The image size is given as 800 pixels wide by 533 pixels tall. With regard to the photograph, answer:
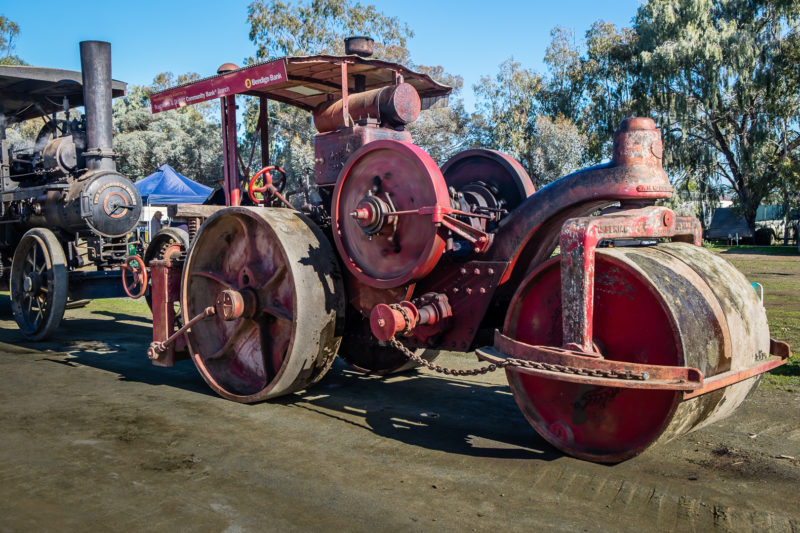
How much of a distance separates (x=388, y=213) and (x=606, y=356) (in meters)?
1.70

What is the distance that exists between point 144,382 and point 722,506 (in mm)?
4679

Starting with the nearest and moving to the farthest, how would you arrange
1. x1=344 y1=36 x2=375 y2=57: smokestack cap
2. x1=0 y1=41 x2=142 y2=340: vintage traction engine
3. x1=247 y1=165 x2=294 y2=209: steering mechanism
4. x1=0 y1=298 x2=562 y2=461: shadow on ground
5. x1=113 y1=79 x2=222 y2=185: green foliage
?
1. x1=0 y1=298 x2=562 y2=461: shadow on ground
2. x1=344 y1=36 x2=375 y2=57: smokestack cap
3. x1=247 y1=165 x2=294 y2=209: steering mechanism
4. x1=0 y1=41 x2=142 y2=340: vintage traction engine
5. x1=113 y1=79 x2=222 y2=185: green foliage

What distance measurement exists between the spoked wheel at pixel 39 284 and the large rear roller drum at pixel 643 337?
6125mm

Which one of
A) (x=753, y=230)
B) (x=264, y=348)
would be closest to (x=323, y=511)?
(x=264, y=348)

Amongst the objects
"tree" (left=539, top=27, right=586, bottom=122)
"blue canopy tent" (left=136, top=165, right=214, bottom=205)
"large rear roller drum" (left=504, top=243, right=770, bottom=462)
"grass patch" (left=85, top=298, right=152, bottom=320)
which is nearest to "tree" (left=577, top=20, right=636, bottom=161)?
"tree" (left=539, top=27, right=586, bottom=122)

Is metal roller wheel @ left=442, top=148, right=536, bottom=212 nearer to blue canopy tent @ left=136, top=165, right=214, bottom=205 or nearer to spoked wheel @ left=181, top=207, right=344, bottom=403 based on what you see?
spoked wheel @ left=181, top=207, right=344, bottom=403

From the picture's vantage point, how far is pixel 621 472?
12.4 ft

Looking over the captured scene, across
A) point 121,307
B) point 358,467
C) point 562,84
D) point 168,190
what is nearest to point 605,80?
point 562,84

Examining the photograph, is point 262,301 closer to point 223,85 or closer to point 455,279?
point 455,279

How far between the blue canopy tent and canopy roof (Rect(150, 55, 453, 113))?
1621 centimetres

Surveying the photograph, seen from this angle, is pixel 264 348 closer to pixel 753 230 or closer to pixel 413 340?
pixel 413 340

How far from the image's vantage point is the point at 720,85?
29609 mm

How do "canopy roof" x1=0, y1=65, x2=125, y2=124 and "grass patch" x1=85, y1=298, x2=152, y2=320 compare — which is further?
"grass patch" x1=85, y1=298, x2=152, y2=320

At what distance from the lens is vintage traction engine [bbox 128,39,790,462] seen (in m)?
3.69
